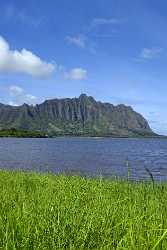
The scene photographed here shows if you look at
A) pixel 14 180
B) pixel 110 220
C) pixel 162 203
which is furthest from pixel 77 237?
pixel 14 180

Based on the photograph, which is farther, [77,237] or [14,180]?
[14,180]

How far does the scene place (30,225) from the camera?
7387 millimetres

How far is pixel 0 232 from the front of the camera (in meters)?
6.96

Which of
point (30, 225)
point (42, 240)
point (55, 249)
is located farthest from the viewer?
point (30, 225)

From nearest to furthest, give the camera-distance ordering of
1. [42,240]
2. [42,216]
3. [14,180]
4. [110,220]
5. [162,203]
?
[42,240] → [42,216] → [110,220] → [162,203] → [14,180]

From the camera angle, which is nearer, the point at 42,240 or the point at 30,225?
the point at 42,240

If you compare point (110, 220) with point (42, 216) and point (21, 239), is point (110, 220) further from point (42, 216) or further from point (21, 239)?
point (21, 239)

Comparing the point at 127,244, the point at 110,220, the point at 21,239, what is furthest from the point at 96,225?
the point at 127,244

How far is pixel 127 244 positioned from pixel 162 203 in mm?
3649

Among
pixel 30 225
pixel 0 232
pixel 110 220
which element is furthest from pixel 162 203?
pixel 0 232

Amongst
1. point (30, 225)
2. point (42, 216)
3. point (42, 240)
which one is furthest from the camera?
point (42, 216)

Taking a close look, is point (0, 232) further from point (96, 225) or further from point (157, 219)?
point (157, 219)

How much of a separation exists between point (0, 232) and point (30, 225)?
0.59 metres

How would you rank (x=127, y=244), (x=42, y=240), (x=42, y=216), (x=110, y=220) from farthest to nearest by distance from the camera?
(x=110, y=220)
(x=42, y=216)
(x=42, y=240)
(x=127, y=244)
